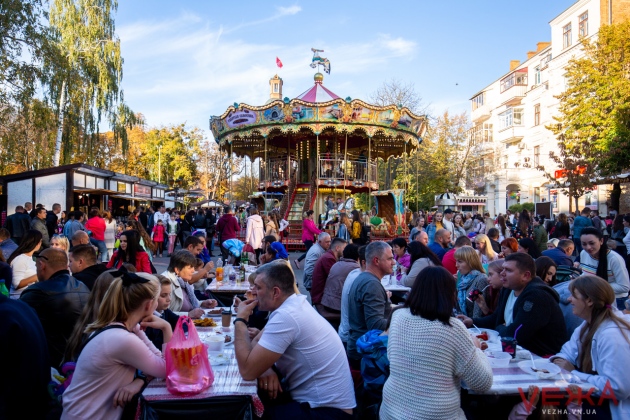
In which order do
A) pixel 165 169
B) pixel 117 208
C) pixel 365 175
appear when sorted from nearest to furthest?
1. pixel 365 175
2. pixel 117 208
3. pixel 165 169

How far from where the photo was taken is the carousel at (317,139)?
19516 mm

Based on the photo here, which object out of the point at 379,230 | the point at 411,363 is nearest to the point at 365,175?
the point at 379,230

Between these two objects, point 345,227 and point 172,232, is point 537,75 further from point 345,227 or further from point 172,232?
point 172,232

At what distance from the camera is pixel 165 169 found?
48.8 meters

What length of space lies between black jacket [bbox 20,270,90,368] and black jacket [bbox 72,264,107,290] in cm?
91

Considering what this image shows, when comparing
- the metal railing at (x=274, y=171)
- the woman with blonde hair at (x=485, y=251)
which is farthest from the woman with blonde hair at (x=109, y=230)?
the metal railing at (x=274, y=171)

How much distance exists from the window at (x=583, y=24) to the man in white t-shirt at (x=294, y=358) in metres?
Result: 35.5

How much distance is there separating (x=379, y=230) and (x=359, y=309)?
16196mm

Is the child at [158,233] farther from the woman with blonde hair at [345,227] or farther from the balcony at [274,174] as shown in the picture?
the balcony at [274,174]

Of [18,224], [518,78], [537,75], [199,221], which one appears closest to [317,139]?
[199,221]

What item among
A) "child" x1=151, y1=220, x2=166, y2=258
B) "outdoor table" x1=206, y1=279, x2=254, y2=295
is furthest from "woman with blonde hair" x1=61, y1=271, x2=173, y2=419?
"child" x1=151, y1=220, x2=166, y2=258

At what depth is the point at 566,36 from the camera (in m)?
33.8

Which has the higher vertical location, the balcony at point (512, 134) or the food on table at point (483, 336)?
Result: the balcony at point (512, 134)

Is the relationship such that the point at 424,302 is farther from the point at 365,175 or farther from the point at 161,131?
the point at 161,131
